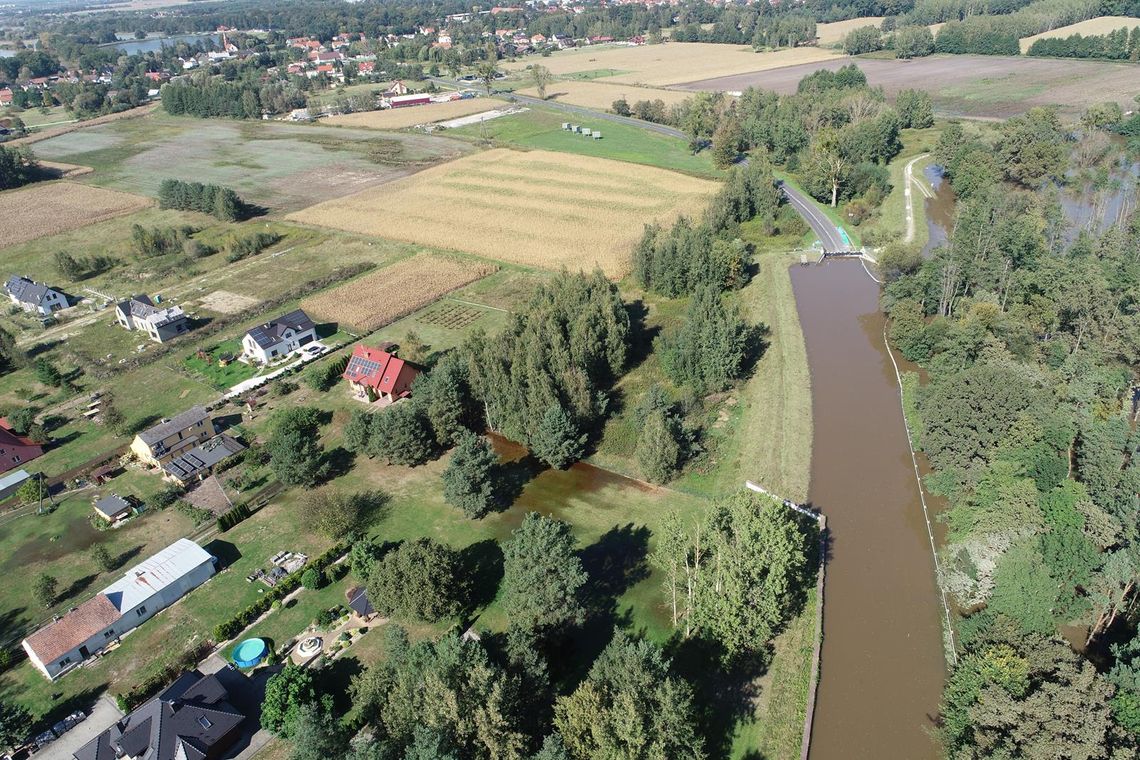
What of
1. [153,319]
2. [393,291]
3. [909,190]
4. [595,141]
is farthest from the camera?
[595,141]

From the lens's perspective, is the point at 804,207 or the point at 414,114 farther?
the point at 414,114

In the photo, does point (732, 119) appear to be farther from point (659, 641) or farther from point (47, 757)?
point (47, 757)

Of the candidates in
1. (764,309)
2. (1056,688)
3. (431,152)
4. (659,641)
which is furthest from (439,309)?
(431,152)

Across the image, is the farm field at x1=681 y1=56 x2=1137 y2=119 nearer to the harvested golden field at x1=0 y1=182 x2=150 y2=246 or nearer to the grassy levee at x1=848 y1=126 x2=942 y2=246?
the grassy levee at x1=848 y1=126 x2=942 y2=246

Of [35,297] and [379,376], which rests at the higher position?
[35,297]

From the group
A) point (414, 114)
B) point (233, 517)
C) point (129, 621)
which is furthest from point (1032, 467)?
point (414, 114)

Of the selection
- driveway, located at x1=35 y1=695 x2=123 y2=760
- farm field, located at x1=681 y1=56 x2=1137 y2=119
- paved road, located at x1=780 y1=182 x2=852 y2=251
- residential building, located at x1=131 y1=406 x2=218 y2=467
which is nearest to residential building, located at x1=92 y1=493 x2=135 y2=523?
residential building, located at x1=131 y1=406 x2=218 y2=467

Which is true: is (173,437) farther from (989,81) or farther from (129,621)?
(989,81)

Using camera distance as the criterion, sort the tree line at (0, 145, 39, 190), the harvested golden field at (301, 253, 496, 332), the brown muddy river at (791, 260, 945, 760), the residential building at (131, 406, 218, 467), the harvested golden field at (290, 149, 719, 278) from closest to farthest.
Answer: the brown muddy river at (791, 260, 945, 760) < the residential building at (131, 406, 218, 467) < the harvested golden field at (301, 253, 496, 332) < the harvested golden field at (290, 149, 719, 278) < the tree line at (0, 145, 39, 190)
